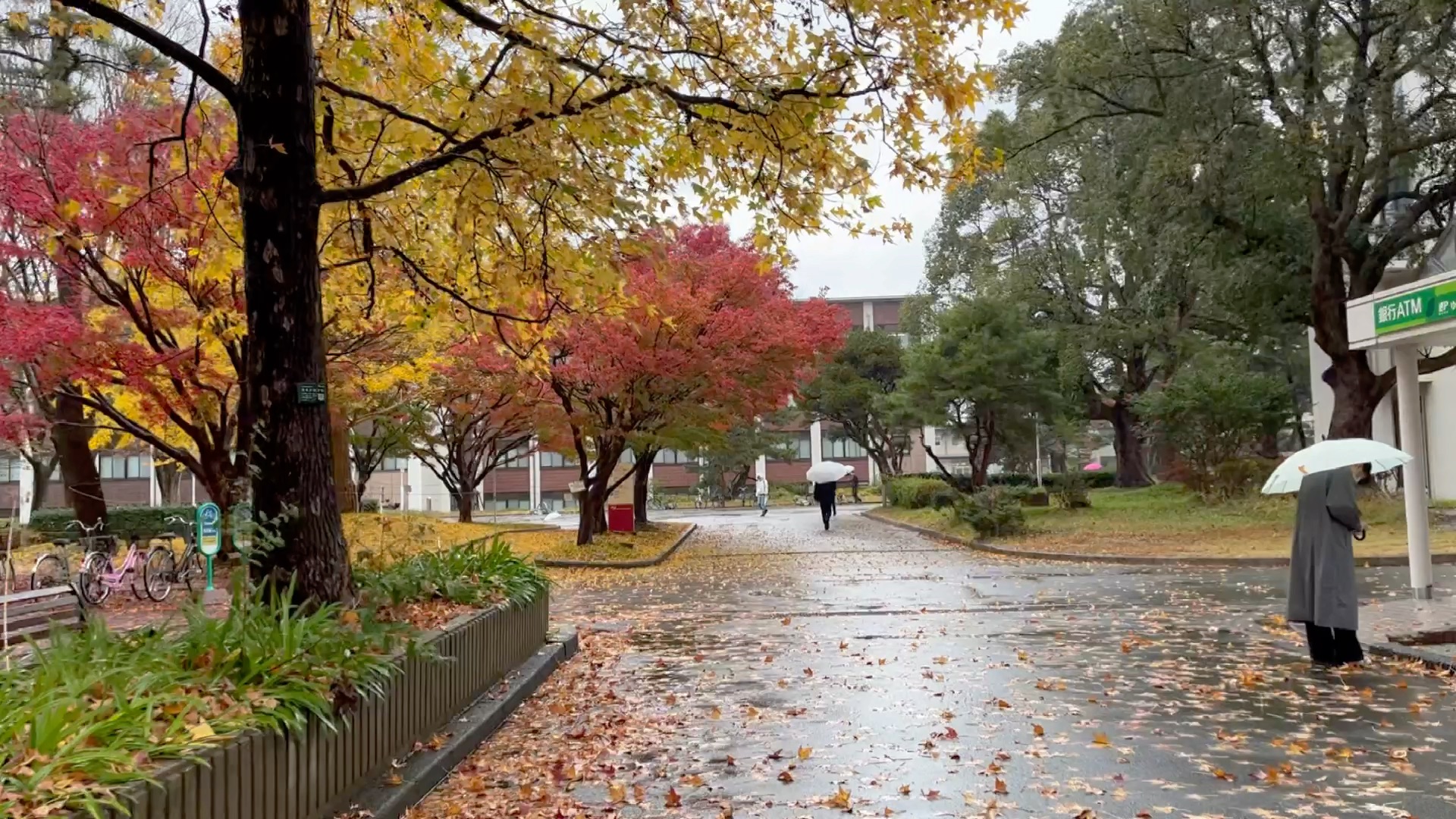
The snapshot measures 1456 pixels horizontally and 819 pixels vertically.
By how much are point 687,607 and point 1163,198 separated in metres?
13.2

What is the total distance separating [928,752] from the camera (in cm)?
580

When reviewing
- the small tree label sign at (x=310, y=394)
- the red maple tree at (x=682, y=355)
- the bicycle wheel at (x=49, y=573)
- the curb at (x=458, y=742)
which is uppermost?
the red maple tree at (x=682, y=355)

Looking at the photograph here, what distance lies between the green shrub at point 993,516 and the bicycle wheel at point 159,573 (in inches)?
558

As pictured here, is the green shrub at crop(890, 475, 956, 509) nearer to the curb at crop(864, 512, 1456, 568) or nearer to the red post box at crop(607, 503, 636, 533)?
the red post box at crop(607, 503, 636, 533)

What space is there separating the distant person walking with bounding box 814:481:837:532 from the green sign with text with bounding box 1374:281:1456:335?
743 inches

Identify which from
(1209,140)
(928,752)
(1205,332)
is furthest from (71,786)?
(1205,332)

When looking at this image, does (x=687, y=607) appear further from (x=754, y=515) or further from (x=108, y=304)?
(x=754, y=515)

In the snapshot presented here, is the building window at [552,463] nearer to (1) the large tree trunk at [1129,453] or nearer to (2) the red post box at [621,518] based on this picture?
(1) the large tree trunk at [1129,453]

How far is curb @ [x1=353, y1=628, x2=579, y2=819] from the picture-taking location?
4879 millimetres

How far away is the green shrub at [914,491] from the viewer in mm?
34219

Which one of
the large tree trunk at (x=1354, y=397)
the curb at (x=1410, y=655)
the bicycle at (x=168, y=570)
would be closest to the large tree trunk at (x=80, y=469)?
the bicycle at (x=168, y=570)

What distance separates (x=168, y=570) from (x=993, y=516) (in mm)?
14441

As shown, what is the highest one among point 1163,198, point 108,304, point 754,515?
point 1163,198

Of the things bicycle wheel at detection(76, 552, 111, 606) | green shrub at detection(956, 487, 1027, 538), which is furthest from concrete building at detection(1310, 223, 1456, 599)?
bicycle wheel at detection(76, 552, 111, 606)
